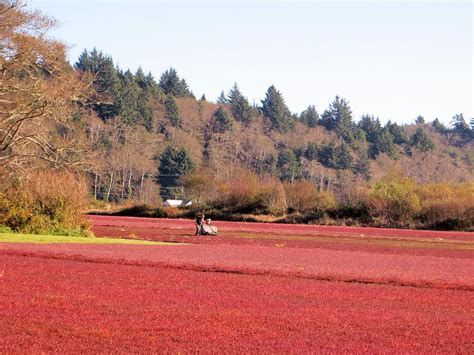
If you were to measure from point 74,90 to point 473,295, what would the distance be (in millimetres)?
22941

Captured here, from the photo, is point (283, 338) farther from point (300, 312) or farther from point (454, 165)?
point (454, 165)

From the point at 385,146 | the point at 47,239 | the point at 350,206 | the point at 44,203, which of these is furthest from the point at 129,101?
the point at 47,239

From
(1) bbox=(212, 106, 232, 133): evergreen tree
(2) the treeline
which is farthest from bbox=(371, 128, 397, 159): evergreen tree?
(2) the treeline

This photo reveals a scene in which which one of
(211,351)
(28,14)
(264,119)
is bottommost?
(211,351)

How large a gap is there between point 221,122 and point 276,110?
18.5 m

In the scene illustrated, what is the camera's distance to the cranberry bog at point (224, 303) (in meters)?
14.4

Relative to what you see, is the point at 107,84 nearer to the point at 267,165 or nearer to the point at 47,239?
the point at 267,165

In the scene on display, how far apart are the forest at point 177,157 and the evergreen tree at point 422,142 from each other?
0.24 m

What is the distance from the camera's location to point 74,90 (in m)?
39.5

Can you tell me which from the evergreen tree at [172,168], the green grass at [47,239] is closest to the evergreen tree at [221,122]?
the evergreen tree at [172,168]

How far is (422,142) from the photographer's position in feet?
623

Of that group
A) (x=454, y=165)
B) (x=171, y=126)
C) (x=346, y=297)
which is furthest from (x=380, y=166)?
(x=346, y=297)

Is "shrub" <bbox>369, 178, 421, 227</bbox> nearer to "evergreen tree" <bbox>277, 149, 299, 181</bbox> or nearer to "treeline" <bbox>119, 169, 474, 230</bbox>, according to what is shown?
"treeline" <bbox>119, 169, 474, 230</bbox>

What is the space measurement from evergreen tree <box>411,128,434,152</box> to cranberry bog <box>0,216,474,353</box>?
15607 cm
